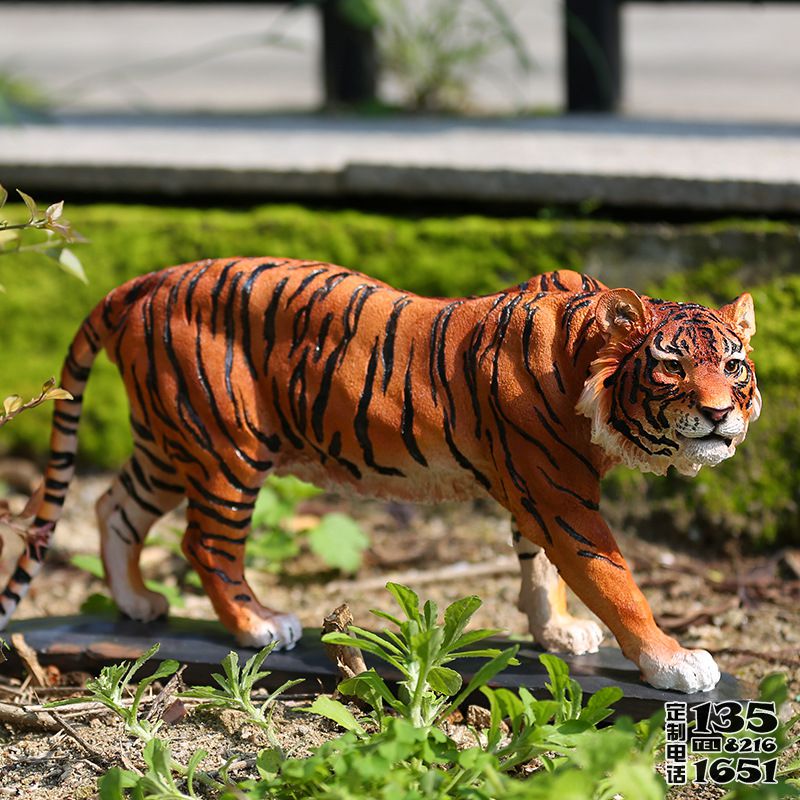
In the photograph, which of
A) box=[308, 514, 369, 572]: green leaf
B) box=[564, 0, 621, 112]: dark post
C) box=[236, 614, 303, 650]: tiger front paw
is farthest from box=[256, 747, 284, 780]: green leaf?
box=[564, 0, 621, 112]: dark post

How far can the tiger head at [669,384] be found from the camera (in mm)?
2326

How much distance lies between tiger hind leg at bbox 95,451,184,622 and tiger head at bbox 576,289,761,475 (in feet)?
3.34

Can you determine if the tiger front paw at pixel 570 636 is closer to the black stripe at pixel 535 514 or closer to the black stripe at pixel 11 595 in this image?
the black stripe at pixel 535 514

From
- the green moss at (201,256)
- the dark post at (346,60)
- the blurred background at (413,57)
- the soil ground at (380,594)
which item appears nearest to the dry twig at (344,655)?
the soil ground at (380,594)

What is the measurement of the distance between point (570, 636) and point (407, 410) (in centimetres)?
57

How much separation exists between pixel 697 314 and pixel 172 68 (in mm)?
6336

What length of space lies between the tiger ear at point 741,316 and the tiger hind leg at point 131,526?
1.23 metres

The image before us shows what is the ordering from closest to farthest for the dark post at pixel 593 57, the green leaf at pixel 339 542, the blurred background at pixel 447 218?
the green leaf at pixel 339 542
the blurred background at pixel 447 218
the dark post at pixel 593 57

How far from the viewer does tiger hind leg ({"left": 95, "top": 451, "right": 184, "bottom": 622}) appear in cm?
297

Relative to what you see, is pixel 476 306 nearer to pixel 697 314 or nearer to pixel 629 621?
pixel 697 314

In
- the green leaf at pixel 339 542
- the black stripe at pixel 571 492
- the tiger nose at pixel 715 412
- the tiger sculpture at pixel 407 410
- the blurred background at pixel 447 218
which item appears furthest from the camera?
the blurred background at pixel 447 218

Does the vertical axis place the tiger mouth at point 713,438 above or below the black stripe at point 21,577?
above

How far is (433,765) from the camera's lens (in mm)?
2346

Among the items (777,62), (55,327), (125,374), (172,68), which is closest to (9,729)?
(125,374)
